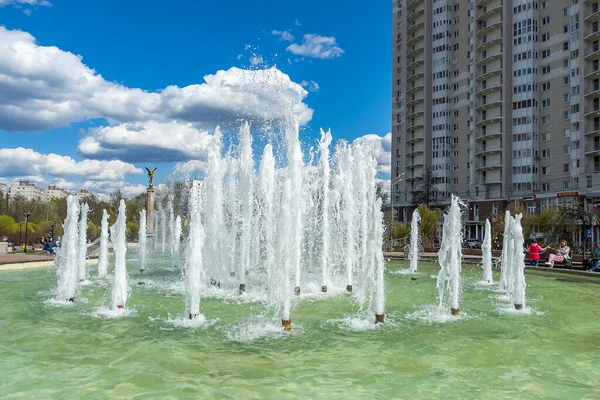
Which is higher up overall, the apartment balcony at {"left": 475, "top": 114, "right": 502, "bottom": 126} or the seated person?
the apartment balcony at {"left": 475, "top": 114, "right": 502, "bottom": 126}

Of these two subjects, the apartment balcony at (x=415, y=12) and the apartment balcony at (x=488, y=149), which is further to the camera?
the apartment balcony at (x=415, y=12)

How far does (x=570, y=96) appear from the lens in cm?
5553

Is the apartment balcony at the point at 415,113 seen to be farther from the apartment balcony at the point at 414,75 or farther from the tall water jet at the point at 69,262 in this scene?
the tall water jet at the point at 69,262

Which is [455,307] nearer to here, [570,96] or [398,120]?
[570,96]

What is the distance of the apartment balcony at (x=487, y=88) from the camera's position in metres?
64.2

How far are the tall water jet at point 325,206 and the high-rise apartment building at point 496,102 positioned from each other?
4176 cm

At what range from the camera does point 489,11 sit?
65188 mm

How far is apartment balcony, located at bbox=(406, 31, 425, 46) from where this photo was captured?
76500 mm

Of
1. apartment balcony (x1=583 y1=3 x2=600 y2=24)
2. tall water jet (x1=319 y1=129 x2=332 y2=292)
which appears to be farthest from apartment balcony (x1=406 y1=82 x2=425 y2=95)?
tall water jet (x1=319 y1=129 x2=332 y2=292)

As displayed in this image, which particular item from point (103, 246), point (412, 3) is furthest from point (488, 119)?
point (103, 246)

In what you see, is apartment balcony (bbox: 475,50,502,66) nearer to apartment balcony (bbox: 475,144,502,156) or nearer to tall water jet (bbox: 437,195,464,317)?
apartment balcony (bbox: 475,144,502,156)

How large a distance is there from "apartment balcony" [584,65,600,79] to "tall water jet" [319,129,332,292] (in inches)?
1858

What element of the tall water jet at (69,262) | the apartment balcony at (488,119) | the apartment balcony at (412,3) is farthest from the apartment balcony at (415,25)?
the tall water jet at (69,262)

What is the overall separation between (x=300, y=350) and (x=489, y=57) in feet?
216
